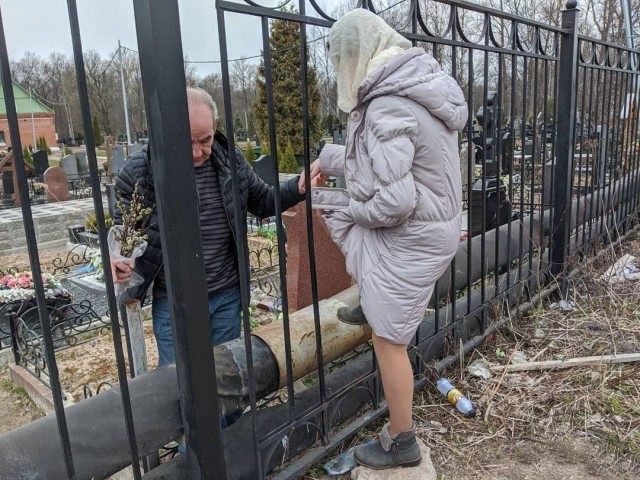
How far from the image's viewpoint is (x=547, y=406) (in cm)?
251

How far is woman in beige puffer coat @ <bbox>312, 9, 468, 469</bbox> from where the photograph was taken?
162cm

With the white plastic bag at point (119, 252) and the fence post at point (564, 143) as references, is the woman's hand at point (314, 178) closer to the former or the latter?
the white plastic bag at point (119, 252)

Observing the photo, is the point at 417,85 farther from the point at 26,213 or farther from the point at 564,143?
the point at 564,143

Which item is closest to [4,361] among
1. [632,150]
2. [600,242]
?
[600,242]

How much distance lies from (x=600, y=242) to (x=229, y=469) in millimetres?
4081

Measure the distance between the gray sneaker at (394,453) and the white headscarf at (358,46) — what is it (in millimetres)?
1197

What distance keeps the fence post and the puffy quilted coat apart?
205 cm

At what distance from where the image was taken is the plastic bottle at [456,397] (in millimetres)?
2451

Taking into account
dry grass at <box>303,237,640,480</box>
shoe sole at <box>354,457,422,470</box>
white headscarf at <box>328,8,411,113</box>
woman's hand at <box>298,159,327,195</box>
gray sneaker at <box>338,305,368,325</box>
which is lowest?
dry grass at <box>303,237,640,480</box>

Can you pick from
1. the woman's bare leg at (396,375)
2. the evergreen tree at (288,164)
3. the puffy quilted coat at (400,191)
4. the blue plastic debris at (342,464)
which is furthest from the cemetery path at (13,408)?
the evergreen tree at (288,164)

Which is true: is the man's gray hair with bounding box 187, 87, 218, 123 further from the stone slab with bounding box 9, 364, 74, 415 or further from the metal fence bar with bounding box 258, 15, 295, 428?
the stone slab with bounding box 9, 364, 74, 415

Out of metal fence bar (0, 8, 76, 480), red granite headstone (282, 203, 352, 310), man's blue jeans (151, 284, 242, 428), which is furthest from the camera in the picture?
red granite headstone (282, 203, 352, 310)

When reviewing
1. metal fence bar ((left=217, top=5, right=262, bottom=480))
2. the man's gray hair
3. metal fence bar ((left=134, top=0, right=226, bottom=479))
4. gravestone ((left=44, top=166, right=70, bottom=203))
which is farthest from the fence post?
gravestone ((left=44, top=166, right=70, bottom=203))

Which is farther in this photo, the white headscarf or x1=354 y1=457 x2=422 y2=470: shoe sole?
x1=354 y1=457 x2=422 y2=470: shoe sole
